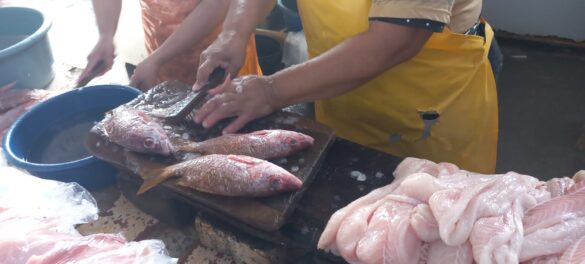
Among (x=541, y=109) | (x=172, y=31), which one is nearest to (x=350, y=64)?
(x=172, y=31)

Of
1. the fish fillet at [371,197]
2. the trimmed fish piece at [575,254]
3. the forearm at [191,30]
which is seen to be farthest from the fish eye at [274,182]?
the forearm at [191,30]

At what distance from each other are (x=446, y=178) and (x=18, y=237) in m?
1.46

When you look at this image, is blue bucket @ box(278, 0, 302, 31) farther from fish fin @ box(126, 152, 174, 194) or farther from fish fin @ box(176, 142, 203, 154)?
fish fin @ box(126, 152, 174, 194)

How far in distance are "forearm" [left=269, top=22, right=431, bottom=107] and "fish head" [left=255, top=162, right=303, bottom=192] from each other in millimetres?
501

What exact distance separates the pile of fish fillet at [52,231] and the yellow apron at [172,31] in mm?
1467

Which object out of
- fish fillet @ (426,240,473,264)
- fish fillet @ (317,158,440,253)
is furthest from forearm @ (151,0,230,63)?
fish fillet @ (426,240,473,264)

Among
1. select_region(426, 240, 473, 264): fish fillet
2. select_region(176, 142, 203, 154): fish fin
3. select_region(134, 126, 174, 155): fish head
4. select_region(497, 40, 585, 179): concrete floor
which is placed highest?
select_region(426, 240, 473, 264): fish fillet

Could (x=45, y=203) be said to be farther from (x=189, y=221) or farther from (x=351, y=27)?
(x=351, y=27)

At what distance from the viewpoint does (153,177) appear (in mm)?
1897

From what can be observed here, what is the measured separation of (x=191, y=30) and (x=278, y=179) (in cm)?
155

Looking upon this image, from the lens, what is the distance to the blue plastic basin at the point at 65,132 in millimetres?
2021

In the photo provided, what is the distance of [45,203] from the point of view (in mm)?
1721

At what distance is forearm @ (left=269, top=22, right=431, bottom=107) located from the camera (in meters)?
1.90

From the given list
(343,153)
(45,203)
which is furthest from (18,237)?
(343,153)
